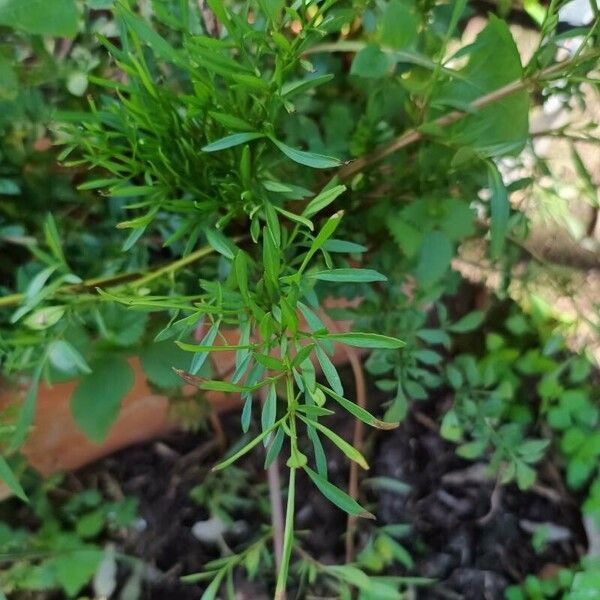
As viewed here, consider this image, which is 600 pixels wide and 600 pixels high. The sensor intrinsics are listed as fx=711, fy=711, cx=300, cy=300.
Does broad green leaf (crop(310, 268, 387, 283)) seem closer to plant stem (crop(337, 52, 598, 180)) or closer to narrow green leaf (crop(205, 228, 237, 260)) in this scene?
narrow green leaf (crop(205, 228, 237, 260))

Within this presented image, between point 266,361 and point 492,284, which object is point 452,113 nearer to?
point 266,361

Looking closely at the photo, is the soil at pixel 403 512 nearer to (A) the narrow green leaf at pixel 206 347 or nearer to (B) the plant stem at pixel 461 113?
(B) the plant stem at pixel 461 113

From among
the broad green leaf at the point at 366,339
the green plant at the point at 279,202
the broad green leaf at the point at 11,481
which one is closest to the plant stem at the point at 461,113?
the green plant at the point at 279,202

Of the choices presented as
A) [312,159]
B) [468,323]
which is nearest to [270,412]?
[312,159]

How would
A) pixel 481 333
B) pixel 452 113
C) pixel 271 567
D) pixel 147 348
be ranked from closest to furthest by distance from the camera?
pixel 452 113 < pixel 147 348 < pixel 271 567 < pixel 481 333

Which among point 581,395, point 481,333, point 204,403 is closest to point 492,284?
A: point 481,333

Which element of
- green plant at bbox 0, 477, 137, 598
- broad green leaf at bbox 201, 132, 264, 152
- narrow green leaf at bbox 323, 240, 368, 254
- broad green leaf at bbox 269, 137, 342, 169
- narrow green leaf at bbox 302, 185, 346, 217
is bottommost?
green plant at bbox 0, 477, 137, 598

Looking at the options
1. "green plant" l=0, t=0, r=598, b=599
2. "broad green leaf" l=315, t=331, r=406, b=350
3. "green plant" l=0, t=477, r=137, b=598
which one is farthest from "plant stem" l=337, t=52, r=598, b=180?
"green plant" l=0, t=477, r=137, b=598
